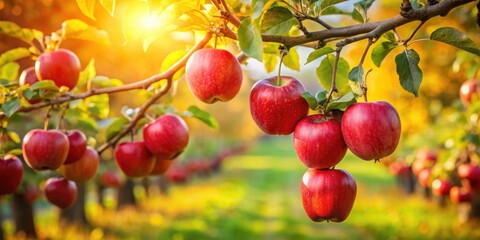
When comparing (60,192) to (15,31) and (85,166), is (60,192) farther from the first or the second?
(15,31)

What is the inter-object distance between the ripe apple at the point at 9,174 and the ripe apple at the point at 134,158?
407 millimetres

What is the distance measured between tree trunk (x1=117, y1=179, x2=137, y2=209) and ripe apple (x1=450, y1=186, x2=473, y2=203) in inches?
324

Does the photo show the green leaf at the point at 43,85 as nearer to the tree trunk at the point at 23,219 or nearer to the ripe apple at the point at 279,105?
the ripe apple at the point at 279,105

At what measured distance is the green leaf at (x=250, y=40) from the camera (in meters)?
1.05

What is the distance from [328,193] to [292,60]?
0.64 m

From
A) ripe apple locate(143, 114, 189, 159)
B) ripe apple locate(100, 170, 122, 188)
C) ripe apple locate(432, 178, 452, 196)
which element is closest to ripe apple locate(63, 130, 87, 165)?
ripe apple locate(143, 114, 189, 159)

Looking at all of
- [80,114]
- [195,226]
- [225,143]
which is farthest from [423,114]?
[225,143]

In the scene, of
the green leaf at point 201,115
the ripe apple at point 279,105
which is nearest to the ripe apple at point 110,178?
the green leaf at point 201,115

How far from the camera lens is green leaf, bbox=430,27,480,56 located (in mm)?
1251

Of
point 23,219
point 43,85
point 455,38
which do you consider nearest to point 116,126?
point 43,85

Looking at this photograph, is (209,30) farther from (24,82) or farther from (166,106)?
(24,82)

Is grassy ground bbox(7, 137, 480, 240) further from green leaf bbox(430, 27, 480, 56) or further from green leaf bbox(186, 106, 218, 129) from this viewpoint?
green leaf bbox(430, 27, 480, 56)

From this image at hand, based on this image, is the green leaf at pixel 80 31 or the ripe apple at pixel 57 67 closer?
the ripe apple at pixel 57 67

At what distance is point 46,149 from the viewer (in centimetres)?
167
